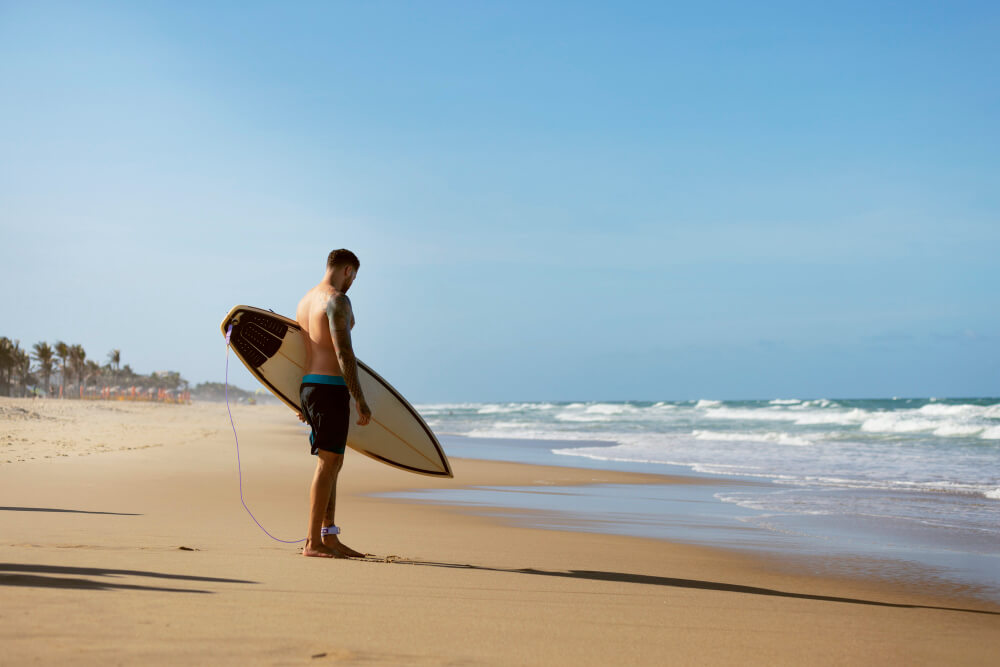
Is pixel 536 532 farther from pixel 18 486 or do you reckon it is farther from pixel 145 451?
pixel 145 451

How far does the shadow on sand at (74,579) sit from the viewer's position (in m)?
2.85

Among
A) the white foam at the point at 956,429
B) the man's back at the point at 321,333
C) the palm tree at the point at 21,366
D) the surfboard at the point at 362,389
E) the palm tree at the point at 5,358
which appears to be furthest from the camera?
the palm tree at the point at 21,366

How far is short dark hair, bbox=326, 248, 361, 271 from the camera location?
419cm

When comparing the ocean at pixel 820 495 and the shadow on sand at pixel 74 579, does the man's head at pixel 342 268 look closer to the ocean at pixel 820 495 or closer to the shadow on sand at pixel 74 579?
the shadow on sand at pixel 74 579

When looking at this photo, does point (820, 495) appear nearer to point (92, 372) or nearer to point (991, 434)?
point (991, 434)

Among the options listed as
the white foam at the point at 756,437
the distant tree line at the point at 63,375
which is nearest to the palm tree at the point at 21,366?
the distant tree line at the point at 63,375

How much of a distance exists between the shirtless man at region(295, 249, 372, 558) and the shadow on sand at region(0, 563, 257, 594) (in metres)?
0.86

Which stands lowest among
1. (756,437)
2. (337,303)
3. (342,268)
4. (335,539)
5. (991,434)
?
(335,539)

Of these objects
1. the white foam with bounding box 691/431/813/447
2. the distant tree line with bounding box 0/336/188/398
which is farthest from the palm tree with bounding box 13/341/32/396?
the white foam with bounding box 691/431/813/447

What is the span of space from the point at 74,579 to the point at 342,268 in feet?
6.36

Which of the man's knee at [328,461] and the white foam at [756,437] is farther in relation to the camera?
the white foam at [756,437]

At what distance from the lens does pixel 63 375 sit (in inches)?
2785

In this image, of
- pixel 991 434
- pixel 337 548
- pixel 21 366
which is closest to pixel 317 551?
pixel 337 548

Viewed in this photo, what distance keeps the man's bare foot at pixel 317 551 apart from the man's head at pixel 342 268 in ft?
4.38
